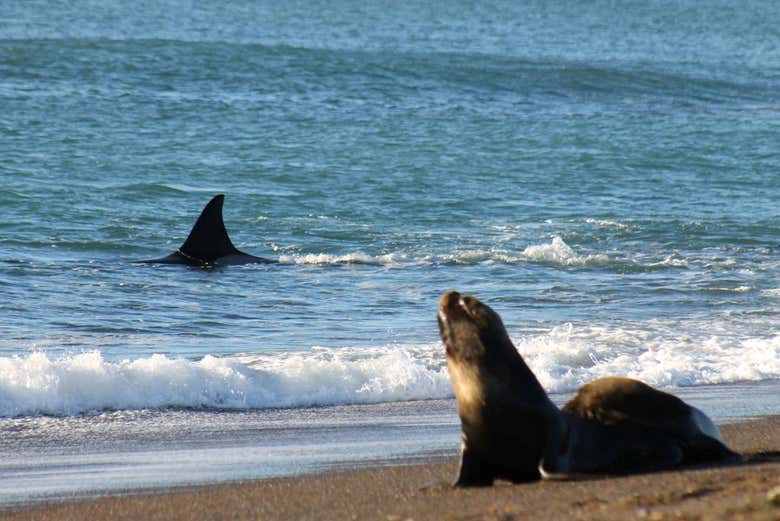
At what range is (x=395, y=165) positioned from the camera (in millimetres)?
22875

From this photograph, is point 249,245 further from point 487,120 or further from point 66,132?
point 487,120

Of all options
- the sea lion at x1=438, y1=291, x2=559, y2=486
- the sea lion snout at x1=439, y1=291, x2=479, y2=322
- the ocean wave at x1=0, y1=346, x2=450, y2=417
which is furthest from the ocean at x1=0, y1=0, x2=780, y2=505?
the sea lion snout at x1=439, y1=291, x2=479, y2=322

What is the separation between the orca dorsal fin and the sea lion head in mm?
8580

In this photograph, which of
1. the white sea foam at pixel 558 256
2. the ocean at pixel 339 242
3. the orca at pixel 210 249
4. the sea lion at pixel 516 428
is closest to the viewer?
the sea lion at pixel 516 428

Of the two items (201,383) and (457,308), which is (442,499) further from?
(201,383)

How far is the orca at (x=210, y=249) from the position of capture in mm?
14164

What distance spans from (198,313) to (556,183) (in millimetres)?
11191

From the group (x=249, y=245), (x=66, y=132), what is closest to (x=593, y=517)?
(x=249, y=245)

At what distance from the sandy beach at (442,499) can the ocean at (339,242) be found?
36 centimetres

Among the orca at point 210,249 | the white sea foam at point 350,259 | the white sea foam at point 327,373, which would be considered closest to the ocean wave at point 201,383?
the white sea foam at point 327,373

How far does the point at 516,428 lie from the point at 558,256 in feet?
30.9

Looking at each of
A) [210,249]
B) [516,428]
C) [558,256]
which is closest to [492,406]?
[516,428]

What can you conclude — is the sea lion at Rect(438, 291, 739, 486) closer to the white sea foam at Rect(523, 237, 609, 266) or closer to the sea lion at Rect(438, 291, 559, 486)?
the sea lion at Rect(438, 291, 559, 486)

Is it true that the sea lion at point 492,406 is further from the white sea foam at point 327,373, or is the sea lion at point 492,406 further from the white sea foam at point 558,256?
the white sea foam at point 558,256
